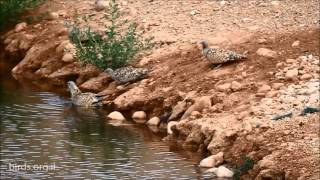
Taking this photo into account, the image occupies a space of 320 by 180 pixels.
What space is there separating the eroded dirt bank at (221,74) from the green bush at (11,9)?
32 centimetres

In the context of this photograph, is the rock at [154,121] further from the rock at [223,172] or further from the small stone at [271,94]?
the rock at [223,172]

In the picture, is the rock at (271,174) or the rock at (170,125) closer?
the rock at (271,174)

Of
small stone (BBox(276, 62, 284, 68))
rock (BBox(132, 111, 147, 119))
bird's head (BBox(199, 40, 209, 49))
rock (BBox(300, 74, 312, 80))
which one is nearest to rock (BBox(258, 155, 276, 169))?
rock (BBox(300, 74, 312, 80))

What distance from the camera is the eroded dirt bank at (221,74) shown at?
1226 centimetres

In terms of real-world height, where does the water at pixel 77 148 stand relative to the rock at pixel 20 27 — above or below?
below

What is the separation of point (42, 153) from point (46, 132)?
1081 mm

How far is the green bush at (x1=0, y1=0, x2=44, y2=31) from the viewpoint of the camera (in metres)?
19.8

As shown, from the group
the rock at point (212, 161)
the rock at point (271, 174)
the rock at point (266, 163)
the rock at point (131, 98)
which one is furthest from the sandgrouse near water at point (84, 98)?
the rock at point (271, 174)

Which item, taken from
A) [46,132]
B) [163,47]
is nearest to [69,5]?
[163,47]

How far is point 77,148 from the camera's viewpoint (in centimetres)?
1280

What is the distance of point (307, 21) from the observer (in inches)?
648

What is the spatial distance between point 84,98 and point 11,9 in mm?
5106

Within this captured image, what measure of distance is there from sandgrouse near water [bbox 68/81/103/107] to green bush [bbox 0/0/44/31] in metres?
4.66

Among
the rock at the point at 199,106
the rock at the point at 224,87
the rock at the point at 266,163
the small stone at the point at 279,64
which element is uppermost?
the small stone at the point at 279,64
